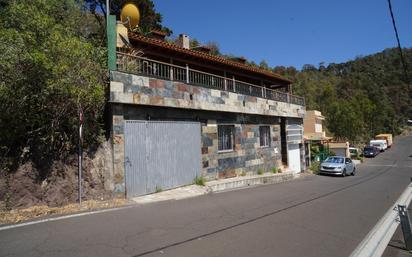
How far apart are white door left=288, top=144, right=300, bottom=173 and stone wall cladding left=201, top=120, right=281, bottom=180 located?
8.18 ft

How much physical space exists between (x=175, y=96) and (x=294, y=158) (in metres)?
16.3

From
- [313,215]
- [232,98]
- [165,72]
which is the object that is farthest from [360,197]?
[165,72]

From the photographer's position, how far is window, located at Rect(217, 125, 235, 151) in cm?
1849

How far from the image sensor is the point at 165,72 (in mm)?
15875

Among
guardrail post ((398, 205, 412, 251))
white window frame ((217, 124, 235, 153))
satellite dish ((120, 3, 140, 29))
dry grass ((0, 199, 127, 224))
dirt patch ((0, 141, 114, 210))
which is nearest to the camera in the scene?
guardrail post ((398, 205, 412, 251))

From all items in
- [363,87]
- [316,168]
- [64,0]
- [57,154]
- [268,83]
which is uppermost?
[363,87]

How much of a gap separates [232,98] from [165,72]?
4.68 m

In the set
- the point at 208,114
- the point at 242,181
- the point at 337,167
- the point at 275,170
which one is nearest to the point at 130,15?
the point at 208,114

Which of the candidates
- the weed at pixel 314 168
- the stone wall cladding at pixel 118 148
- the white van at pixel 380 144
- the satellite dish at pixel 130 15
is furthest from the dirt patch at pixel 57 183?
the white van at pixel 380 144

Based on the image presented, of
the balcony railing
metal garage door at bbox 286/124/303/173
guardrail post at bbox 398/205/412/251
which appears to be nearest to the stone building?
the balcony railing

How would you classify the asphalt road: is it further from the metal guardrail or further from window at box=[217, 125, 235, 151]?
window at box=[217, 125, 235, 151]

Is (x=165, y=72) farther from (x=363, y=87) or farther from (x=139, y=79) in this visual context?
(x=363, y=87)

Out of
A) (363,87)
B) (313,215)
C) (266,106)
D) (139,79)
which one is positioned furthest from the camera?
(363,87)

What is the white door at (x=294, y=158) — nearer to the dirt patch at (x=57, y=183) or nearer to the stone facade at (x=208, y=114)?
the stone facade at (x=208, y=114)
